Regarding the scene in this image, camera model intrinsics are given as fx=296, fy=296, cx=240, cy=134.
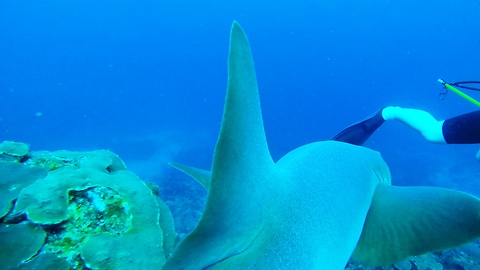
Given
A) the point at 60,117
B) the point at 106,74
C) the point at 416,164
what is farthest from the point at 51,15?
the point at 416,164

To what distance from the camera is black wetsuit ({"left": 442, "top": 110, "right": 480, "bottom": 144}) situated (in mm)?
4691

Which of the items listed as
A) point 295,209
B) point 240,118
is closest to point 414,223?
point 295,209

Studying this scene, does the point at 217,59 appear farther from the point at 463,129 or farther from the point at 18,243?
the point at 18,243

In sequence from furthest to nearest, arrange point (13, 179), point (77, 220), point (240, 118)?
point (13, 179) → point (77, 220) → point (240, 118)

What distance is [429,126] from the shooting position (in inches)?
218

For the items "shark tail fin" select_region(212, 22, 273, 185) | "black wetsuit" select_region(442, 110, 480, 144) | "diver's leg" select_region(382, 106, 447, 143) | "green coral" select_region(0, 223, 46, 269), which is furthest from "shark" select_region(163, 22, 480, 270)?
"diver's leg" select_region(382, 106, 447, 143)

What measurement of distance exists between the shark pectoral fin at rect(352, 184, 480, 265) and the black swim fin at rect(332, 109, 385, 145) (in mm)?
3407

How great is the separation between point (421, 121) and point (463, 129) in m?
0.96

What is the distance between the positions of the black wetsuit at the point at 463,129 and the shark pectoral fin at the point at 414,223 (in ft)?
11.0

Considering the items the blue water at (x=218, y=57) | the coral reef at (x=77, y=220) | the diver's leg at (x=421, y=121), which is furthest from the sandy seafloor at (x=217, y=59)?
the coral reef at (x=77, y=220)

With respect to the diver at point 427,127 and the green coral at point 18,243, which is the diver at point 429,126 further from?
the green coral at point 18,243

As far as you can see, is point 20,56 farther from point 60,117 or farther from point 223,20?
point 60,117

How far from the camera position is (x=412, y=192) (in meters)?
2.20

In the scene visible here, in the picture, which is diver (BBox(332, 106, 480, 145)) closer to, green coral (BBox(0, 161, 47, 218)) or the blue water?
green coral (BBox(0, 161, 47, 218))
